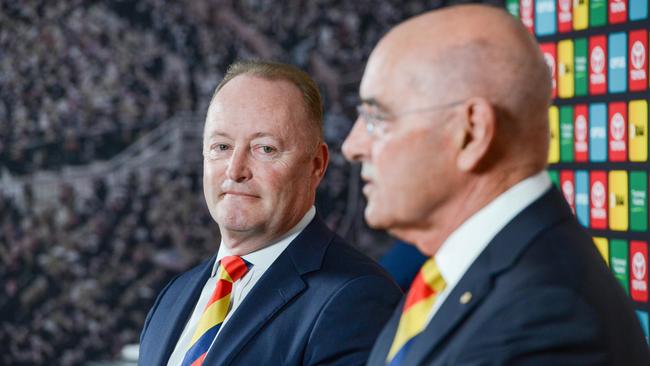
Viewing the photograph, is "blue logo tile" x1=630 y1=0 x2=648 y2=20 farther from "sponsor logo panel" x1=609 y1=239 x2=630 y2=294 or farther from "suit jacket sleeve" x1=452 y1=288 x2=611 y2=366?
"suit jacket sleeve" x1=452 y1=288 x2=611 y2=366

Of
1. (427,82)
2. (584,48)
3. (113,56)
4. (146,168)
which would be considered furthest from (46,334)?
(427,82)

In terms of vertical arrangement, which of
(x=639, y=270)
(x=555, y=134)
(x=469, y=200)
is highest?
(x=469, y=200)

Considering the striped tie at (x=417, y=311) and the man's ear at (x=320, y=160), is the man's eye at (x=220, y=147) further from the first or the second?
the striped tie at (x=417, y=311)

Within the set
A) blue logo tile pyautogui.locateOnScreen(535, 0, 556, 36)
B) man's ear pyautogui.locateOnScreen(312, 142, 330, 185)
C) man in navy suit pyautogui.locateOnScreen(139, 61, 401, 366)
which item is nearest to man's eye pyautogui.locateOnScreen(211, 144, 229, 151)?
man in navy suit pyautogui.locateOnScreen(139, 61, 401, 366)

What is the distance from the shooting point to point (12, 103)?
4172 mm

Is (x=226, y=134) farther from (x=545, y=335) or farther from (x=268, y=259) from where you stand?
(x=545, y=335)

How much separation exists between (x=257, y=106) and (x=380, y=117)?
0.63m

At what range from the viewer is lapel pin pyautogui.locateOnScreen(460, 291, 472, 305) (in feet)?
3.08

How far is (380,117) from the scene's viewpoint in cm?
100

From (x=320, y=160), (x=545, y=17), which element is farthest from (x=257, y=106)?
(x=545, y=17)

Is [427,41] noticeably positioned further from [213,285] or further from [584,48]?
[584,48]

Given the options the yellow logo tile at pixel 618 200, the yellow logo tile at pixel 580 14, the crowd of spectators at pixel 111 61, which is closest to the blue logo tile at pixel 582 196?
the yellow logo tile at pixel 618 200

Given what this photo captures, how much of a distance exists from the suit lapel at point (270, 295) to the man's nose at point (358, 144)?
520mm

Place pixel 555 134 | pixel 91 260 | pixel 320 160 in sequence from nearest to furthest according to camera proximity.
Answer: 1. pixel 320 160
2. pixel 555 134
3. pixel 91 260
